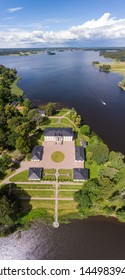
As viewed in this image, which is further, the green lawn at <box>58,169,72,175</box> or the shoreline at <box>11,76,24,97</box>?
the shoreline at <box>11,76,24,97</box>

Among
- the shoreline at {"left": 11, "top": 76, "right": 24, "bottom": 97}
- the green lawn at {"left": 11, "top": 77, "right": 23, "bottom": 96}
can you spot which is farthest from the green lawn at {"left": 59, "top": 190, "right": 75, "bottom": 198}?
the green lawn at {"left": 11, "top": 77, "right": 23, "bottom": 96}

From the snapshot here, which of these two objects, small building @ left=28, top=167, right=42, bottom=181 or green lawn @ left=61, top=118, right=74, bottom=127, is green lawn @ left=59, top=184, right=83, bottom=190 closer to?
small building @ left=28, top=167, right=42, bottom=181

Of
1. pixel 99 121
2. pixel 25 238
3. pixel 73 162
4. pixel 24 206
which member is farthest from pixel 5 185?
pixel 99 121

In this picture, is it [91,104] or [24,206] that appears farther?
[91,104]

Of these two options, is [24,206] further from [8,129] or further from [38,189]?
[8,129]

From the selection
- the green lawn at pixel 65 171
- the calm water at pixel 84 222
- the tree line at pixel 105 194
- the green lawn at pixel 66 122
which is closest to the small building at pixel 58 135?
the green lawn at pixel 66 122

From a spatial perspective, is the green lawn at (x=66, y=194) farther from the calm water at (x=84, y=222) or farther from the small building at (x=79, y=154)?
the small building at (x=79, y=154)
